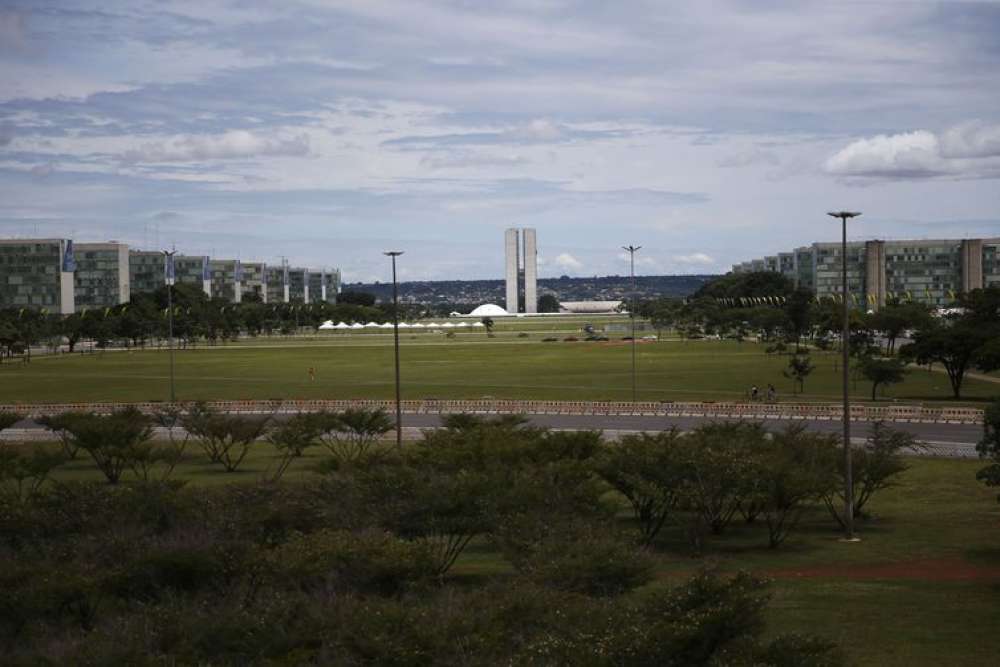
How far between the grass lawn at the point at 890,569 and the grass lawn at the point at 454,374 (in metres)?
32.0

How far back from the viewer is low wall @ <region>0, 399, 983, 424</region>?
57375 millimetres

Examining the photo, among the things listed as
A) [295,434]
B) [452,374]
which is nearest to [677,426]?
[295,434]

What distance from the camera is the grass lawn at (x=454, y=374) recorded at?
75625 mm

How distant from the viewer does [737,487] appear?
31391mm

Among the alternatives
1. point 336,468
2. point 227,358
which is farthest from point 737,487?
point 227,358

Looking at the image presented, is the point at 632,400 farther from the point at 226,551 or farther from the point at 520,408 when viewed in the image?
the point at 226,551

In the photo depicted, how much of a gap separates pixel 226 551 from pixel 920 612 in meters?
14.4

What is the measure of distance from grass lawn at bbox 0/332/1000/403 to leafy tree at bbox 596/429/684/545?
121ft

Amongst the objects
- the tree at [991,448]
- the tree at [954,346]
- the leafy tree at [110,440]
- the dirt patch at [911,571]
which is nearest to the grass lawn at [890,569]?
the dirt patch at [911,571]

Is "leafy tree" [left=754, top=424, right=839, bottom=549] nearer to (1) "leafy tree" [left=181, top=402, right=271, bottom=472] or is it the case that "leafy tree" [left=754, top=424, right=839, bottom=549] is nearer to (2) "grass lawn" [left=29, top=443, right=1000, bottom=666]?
(2) "grass lawn" [left=29, top=443, right=1000, bottom=666]

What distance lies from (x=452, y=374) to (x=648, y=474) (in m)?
61.3

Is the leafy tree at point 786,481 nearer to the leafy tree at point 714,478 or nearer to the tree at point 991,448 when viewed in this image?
the leafy tree at point 714,478

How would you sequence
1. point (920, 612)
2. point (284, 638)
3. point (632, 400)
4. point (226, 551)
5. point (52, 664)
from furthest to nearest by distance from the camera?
point (632, 400) → point (920, 612) → point (226, 551) → point (284, 638) → point (52, 664)

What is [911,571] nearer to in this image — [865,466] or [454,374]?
[865,466]
